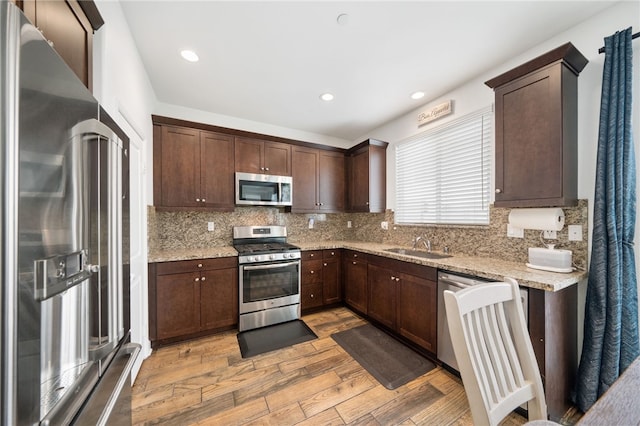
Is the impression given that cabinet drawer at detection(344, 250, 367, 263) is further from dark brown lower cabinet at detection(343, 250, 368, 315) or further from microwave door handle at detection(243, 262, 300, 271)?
microwave door handle at detection(243, 262, 300, 271)

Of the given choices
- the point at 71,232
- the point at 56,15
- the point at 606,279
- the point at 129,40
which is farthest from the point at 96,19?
the point at 606,279

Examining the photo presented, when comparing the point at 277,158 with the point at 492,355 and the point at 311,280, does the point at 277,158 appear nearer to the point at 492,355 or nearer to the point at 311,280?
the point at 311,280

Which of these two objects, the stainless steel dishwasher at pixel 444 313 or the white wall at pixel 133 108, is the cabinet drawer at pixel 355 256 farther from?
the white wall at pixel 133 108

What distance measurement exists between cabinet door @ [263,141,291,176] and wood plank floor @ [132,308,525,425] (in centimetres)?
213

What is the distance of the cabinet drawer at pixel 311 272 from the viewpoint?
3.15 meters

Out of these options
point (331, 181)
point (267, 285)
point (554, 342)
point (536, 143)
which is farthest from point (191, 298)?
point (536, 143)

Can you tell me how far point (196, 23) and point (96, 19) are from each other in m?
0.62

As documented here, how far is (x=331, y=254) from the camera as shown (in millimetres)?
3367

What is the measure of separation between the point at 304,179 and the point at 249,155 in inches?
32.6

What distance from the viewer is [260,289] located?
2.84 metres

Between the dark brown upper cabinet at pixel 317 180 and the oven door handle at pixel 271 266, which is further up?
the dark brown upper cabinet at pixel 317 180

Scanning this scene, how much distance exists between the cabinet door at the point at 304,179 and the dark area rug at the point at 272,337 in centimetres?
151

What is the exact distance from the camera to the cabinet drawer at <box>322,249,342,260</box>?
3.31m

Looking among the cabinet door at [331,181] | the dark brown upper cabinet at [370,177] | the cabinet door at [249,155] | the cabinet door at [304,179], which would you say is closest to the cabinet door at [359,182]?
the dark brown upper cabinet at [370,177]
